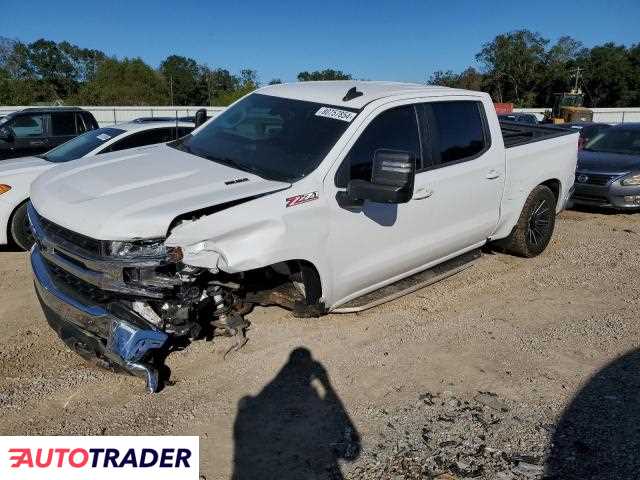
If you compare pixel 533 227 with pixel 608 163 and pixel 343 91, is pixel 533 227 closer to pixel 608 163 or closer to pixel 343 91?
pixel 343 91

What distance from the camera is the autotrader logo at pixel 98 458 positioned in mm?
2619

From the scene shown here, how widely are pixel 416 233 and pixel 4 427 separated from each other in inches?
123

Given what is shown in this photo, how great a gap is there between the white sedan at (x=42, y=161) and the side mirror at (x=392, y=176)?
14.2 ft

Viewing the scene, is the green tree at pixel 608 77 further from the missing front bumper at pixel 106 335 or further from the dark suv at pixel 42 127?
the missing front bumper at pixel 106 335

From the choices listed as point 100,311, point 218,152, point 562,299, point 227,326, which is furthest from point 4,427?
point 562,299

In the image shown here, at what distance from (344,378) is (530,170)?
328 centimetres

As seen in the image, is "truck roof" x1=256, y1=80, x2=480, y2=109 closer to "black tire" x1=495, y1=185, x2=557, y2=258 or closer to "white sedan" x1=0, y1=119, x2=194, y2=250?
"black tire" x1=495, y1=185, x2=557, y2=258

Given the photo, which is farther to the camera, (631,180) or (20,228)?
(631,180)

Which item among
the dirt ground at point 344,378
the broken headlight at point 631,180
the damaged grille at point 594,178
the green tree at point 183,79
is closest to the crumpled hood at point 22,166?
the dirt ground at point 344,378

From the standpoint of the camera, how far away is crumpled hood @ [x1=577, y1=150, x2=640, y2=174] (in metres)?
8.94

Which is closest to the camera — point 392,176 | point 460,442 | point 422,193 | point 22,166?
point 460,442

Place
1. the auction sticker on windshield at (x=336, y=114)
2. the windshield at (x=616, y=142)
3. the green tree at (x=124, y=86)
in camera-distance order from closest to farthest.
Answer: the auction sticker on windshield at (x=336, y=114) < the windshield at (x=616, y=142) < the green tree at (x=124, y=86)

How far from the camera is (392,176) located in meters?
3.43

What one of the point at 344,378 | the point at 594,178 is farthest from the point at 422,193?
the point at 594,178
